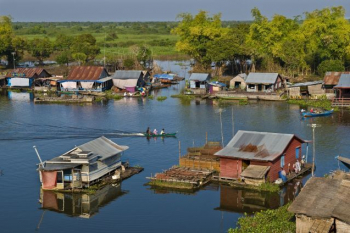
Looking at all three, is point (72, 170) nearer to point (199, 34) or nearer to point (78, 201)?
point (78, 201)

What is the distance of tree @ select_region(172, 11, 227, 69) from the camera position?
297ft

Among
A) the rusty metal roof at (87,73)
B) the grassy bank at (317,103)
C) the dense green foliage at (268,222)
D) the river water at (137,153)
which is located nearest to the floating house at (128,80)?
the rusty metal roof at (87,73)

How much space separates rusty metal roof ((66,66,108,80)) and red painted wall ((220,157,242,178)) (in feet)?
140

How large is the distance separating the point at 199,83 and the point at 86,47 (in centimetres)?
3058

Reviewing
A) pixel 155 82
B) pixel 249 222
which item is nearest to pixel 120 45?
pixel 155 82

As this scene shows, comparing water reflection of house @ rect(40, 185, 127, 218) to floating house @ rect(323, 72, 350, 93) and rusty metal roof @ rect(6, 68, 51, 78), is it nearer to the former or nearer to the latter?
floating house @ rect(323, 72, 350, 93)

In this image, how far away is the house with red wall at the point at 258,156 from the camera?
35.3 m

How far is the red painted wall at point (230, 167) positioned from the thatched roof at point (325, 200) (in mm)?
8478

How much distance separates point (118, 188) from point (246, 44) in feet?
182

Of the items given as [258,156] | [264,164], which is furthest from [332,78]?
[264,164]

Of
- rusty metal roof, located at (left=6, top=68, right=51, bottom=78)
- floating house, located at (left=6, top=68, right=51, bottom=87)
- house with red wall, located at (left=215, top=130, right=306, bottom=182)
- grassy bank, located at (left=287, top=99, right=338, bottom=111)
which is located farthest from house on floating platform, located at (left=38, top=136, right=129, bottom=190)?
rusty metal roof, located at (left=6, top=68, right=51, bottom=78)

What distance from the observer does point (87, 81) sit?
75875 mm

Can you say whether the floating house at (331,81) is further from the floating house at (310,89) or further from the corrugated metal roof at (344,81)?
the corrugated metal roof at (344,81)

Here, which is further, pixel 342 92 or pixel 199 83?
pixel 199 83
